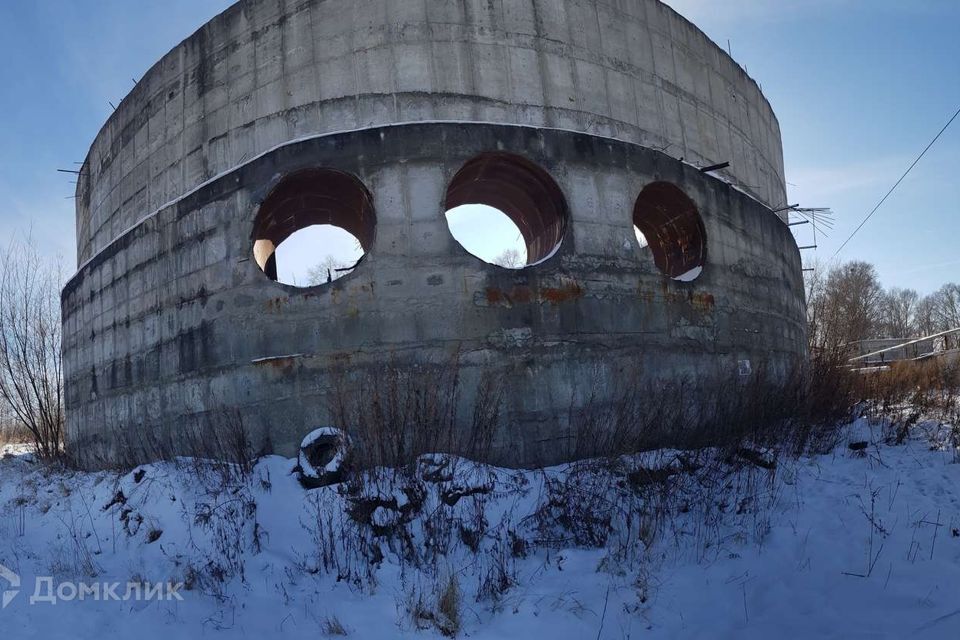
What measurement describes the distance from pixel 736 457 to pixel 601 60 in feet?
16.7

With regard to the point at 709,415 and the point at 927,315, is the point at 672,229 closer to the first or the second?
the point at 709,415

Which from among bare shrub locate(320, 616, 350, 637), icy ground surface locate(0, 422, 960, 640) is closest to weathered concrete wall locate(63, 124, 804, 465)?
icy ground surface locate(0, 422, 960, 640)

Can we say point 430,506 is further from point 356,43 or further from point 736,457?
point 356,43

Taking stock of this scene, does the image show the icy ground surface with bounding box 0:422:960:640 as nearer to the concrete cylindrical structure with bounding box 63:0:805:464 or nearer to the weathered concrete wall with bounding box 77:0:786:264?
the concrete cylindrical structure with bounding box 63:0:805:464

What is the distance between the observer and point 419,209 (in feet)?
22.5

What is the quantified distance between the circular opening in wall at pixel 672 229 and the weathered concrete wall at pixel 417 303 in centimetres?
16

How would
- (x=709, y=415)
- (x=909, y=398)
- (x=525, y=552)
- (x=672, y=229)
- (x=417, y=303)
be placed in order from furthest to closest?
(x=909, y=398) → (x=672, y=229) → (x=709, y=415) → (x=417, y=303) → (x=525, y=552)

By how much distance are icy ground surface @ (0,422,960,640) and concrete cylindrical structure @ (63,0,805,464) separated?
1089 millimetres

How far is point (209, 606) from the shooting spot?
15.3 ft

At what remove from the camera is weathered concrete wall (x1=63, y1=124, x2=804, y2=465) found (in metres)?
Answer: 6.69

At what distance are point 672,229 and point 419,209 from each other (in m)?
4.17

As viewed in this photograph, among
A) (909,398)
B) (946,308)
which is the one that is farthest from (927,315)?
(909,398)

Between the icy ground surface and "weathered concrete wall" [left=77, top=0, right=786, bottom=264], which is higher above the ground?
"weathered concrete wall" [left=77, top=0, right=786, bottom=264]

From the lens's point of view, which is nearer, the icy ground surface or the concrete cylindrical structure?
the icy ground surface
